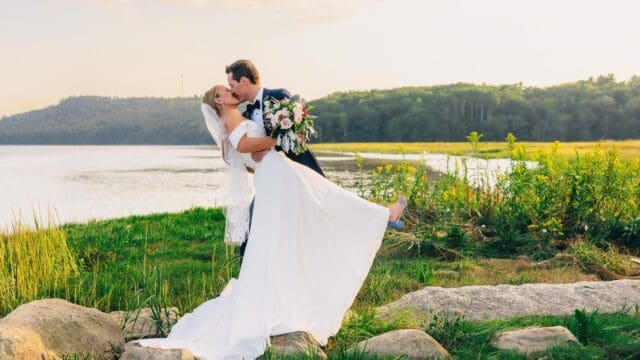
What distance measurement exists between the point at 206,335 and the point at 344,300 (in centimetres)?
126

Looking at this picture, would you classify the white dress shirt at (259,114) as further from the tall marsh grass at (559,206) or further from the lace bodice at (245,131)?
the tall marsh grass at (559,206)

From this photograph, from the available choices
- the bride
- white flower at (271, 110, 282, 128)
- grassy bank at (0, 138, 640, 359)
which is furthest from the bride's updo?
grassy bank at (0, 138, 640, 359)

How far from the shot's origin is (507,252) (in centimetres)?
1017

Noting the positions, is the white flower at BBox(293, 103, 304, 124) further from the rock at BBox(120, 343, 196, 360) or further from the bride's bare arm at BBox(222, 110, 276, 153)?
the rock at BBox(120, 343, 196, 360)

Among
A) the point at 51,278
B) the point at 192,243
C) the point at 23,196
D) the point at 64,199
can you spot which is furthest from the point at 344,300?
the point at 23,196

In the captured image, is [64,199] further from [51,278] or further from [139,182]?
[51,278]

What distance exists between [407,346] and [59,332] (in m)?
2.84

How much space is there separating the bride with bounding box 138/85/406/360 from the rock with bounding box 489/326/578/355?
4.43ft

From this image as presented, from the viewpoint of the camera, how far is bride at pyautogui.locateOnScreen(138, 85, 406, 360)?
5.50 meters

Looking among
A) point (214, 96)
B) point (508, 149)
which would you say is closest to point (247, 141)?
point (214, 96)

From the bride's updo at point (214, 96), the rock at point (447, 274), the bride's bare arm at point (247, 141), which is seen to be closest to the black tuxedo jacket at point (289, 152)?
the bride's bare arm at point (247, 141)

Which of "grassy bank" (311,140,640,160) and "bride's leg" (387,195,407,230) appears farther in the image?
"grassy bank" (311,140,640,160)

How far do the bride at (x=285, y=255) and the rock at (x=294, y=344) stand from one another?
7 cm

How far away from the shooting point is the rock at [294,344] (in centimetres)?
508
